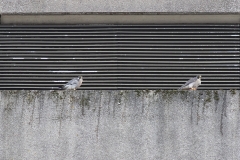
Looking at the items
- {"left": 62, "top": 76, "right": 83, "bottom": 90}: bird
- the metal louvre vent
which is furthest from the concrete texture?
{"left": 62, "top": 76, "right": 83, "bottom": 90}: bird

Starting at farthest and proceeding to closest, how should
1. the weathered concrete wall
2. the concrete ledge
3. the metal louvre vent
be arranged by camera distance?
the concrete ledge
the metal louvre vent
the weathered concrete wall

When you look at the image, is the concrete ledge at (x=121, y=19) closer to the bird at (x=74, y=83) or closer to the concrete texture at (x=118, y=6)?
the concrete texture at (x=118, y=6)

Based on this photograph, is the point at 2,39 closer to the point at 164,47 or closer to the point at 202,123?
the point at 164,47

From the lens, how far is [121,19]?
12609 millimetres

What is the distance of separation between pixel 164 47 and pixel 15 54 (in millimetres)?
3139

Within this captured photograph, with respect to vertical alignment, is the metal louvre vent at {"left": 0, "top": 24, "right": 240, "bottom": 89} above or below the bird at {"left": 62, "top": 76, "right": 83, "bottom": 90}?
above

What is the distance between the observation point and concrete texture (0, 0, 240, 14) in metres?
12.3

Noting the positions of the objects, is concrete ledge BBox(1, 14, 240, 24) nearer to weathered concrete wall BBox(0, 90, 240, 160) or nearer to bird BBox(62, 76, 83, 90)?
bird BBox(62, 76, 83, 90)

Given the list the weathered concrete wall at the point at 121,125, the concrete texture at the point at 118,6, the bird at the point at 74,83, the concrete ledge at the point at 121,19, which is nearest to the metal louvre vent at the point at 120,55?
the concrete ledge at the point at 121,19

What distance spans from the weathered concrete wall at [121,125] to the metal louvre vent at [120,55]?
8.72ft

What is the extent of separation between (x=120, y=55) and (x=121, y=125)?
3.08 meters

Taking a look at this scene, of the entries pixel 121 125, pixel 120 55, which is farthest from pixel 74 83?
pixel 121 125

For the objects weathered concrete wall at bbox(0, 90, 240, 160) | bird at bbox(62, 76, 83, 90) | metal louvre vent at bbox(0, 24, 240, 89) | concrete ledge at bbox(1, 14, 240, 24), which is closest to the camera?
weathered concrete wall at bbox(0, 90, 240, 160)

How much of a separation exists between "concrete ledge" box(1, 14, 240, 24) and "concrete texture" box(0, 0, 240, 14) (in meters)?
0.23
